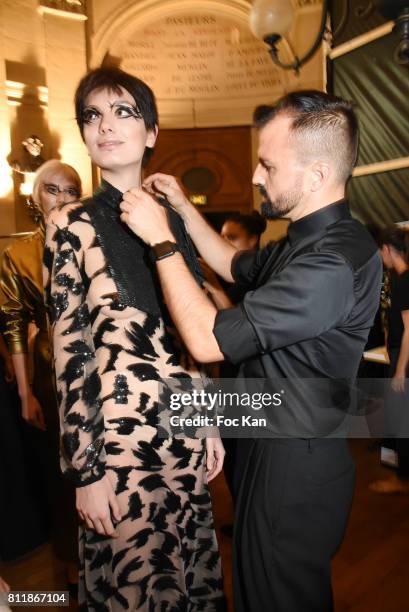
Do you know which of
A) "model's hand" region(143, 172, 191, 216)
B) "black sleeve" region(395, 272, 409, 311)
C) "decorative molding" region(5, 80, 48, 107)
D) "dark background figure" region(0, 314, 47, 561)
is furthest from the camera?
"decorative molding" region(5, 80, 48, 107)

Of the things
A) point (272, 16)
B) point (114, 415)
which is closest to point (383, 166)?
point (272, 16)

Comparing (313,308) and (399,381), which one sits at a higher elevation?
(313,308)

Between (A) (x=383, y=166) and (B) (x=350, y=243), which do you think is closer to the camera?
(B) (x=350, y=243)

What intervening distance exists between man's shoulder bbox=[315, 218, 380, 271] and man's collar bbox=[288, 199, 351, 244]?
16 mm

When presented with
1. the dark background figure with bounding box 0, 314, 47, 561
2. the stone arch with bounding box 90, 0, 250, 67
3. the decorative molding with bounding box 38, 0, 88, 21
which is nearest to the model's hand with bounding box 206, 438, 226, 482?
the dark background figure with bounding box 0, 314, 47, 561

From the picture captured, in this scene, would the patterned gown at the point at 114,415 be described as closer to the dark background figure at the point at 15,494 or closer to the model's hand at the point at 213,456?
the model's hand at the point at 213,456

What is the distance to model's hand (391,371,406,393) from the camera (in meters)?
3.03

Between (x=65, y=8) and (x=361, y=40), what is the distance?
13.3ft

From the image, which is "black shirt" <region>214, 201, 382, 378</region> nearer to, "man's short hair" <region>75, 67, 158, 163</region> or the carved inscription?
"man's short hair" <region>75, 67, 158, 163</region>

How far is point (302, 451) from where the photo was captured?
119cm

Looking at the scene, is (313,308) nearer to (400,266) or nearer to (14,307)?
(14,307)

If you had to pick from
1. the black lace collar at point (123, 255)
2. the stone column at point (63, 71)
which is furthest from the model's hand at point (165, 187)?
the stone column at point (63, 71)

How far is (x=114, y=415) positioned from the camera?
1112mm

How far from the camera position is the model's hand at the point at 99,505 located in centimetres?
105
